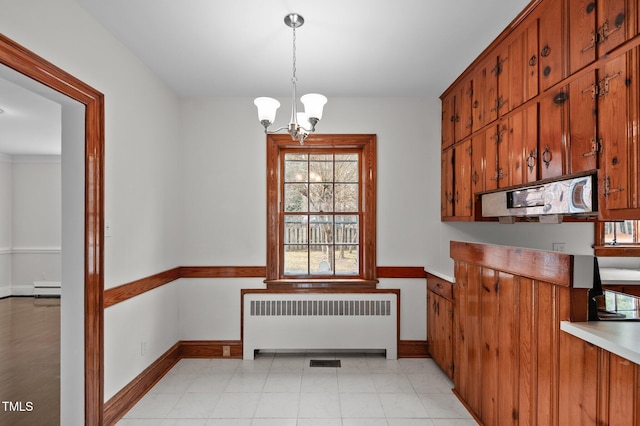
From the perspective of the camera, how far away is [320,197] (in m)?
3.82

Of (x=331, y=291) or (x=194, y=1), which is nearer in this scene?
(x=194, y=1)

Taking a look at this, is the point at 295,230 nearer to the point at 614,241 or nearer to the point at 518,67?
the point at 518,67

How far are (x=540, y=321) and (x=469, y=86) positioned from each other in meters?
2.05

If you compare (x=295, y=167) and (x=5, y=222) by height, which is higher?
(x=295, y=167)

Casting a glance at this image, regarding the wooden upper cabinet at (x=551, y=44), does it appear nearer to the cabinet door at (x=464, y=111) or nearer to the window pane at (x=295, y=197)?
the cabinet door at (x=464, y=111)

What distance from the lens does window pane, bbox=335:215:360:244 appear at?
3.80 metres

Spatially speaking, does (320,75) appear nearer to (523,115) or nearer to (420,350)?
(523,115)

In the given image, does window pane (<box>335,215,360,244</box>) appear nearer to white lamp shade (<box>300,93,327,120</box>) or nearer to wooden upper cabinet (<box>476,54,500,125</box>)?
wooden upper cabinet (<box>476,54,500,125</box>)

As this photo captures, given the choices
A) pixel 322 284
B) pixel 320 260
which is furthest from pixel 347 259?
pixel 322 284

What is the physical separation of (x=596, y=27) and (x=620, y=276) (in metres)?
1.82

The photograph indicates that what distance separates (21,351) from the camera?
12.1 feet

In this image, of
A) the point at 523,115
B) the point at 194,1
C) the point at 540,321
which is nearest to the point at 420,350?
the point at 540,321

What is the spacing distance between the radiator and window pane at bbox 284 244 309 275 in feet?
0.95

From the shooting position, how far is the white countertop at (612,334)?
1266mm
